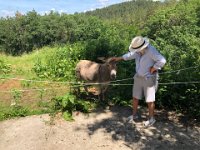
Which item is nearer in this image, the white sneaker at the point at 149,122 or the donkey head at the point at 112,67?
the white sneaker at the point at 149,122

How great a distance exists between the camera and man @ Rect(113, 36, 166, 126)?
6.44 metres

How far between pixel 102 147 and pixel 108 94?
231 cm

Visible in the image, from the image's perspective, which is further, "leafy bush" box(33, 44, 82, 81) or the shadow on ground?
"leafy bush" box(33, 44, 82, 81)

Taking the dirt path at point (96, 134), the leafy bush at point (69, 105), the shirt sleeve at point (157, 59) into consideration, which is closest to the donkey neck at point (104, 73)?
the leafy bush at point (69, 105)

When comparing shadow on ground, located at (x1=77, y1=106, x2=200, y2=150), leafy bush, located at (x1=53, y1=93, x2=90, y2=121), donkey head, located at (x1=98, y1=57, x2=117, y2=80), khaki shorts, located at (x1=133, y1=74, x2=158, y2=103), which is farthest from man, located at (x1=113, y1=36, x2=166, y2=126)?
leafy bush, located at (x1=53, y1=93, x2=90, y2=121)

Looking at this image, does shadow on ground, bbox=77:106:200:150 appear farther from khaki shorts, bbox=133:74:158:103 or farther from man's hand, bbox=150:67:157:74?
man's hand, bbox=150:67:157:74

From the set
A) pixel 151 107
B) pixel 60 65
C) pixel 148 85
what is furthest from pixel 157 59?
pixel 60 65

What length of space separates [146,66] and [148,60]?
144 mm

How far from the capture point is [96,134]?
6867 mm

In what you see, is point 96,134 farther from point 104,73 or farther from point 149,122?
point 104,73

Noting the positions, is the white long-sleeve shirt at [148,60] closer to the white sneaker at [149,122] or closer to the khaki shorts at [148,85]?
the khaki shorts at [148,85]

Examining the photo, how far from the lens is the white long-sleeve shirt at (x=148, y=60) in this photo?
21.1 ft

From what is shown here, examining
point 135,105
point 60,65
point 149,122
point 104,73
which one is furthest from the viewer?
point 60,65

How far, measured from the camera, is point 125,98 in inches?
330
